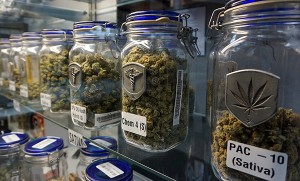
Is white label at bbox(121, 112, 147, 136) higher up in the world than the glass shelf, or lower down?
higher up

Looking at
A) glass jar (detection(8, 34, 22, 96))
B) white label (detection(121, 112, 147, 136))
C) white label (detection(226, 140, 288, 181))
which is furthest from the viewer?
glass jar (detection(8, 34, 22, 96))

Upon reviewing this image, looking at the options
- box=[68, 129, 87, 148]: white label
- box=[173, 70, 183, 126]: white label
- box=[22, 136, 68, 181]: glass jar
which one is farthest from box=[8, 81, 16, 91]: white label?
box=[173, 70, 183, 126]: white label

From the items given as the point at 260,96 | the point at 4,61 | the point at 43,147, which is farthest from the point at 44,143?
the point at 260,96

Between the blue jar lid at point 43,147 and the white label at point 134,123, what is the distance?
31 centimetres

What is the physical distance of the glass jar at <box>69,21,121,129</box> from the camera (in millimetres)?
492

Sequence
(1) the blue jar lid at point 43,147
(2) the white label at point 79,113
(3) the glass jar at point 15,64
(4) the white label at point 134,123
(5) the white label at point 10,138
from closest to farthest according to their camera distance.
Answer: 1. (4) the white label at point 134,123
2. (2) the white label at point 79,113
3. (1) the blue jar lid at point 43,147
4. (5) the white label at point 10,138
5. (3) the glass jar at point 15,64

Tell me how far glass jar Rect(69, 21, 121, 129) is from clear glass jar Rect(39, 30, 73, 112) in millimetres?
96

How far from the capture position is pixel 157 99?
1.26ft

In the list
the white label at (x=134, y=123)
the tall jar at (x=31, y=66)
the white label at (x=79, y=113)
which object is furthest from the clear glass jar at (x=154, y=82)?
the tall jar at (x=31, y=66)

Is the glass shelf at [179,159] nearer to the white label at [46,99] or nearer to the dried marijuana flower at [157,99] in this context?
the dried marijuana flower at [157,99]

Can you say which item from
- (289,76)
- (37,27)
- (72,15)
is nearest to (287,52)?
A: (289,76)

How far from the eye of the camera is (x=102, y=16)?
2.74 ft

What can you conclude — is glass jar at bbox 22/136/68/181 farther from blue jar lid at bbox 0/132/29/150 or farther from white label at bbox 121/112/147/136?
white label at bbox 121/112/147/136

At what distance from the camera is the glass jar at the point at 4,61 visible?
925mm
